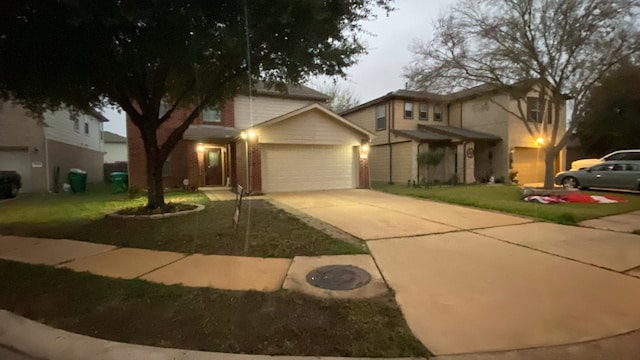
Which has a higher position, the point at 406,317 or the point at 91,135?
the point at 91,135

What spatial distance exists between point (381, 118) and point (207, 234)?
17.1 metres

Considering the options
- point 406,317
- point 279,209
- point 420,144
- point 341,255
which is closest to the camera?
point 406,317

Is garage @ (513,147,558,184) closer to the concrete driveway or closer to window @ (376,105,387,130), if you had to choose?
window @ (376,105,387,130)

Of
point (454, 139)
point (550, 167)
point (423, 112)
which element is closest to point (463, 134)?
point (454, 139)

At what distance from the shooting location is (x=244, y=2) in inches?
222

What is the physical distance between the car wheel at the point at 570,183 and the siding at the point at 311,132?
967 cm

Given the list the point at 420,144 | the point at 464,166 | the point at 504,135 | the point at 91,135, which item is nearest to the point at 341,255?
the point at 420,144

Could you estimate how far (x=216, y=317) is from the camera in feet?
10.7

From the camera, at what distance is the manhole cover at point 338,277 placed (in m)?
4.08

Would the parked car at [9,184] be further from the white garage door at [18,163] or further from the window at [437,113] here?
the window at [437,113]

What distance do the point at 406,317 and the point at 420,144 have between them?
54.5 feet

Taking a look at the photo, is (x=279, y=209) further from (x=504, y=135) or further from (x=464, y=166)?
(x=504, y=135)

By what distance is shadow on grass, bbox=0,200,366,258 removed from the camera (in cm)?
567

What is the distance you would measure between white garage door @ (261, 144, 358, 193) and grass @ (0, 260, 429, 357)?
474 inches
